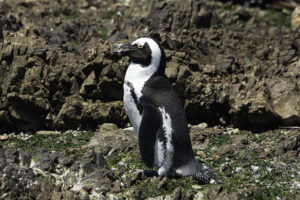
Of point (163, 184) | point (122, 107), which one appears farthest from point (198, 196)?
point (122, 107)

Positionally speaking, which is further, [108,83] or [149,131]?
[108,83]

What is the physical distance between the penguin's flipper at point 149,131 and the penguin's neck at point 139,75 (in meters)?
0.33

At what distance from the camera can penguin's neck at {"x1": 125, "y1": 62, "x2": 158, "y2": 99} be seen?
724cm

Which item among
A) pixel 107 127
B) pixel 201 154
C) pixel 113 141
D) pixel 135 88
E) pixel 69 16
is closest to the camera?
pixel 135 88

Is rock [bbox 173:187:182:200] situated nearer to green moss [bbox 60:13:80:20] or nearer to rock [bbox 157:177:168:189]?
rock [bbox 157:177:168:189]

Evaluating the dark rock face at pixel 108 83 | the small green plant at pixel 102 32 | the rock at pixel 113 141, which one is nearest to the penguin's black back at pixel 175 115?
the rock at pixel 113 141

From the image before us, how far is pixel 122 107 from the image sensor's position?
9.16 metres

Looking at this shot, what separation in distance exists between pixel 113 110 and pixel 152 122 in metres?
2.29

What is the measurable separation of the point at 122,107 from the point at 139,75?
1908 mm

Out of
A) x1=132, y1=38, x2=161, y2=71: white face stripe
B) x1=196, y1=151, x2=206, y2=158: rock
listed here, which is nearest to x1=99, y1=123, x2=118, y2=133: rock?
x1=196, y1=151, x2=206, y2=158: rock

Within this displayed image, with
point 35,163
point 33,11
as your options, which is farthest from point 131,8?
point 35,163

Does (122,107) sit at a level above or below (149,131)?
below

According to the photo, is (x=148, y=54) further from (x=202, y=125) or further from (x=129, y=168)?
(x=202, y=125)

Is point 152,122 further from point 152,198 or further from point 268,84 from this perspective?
point 268,84
